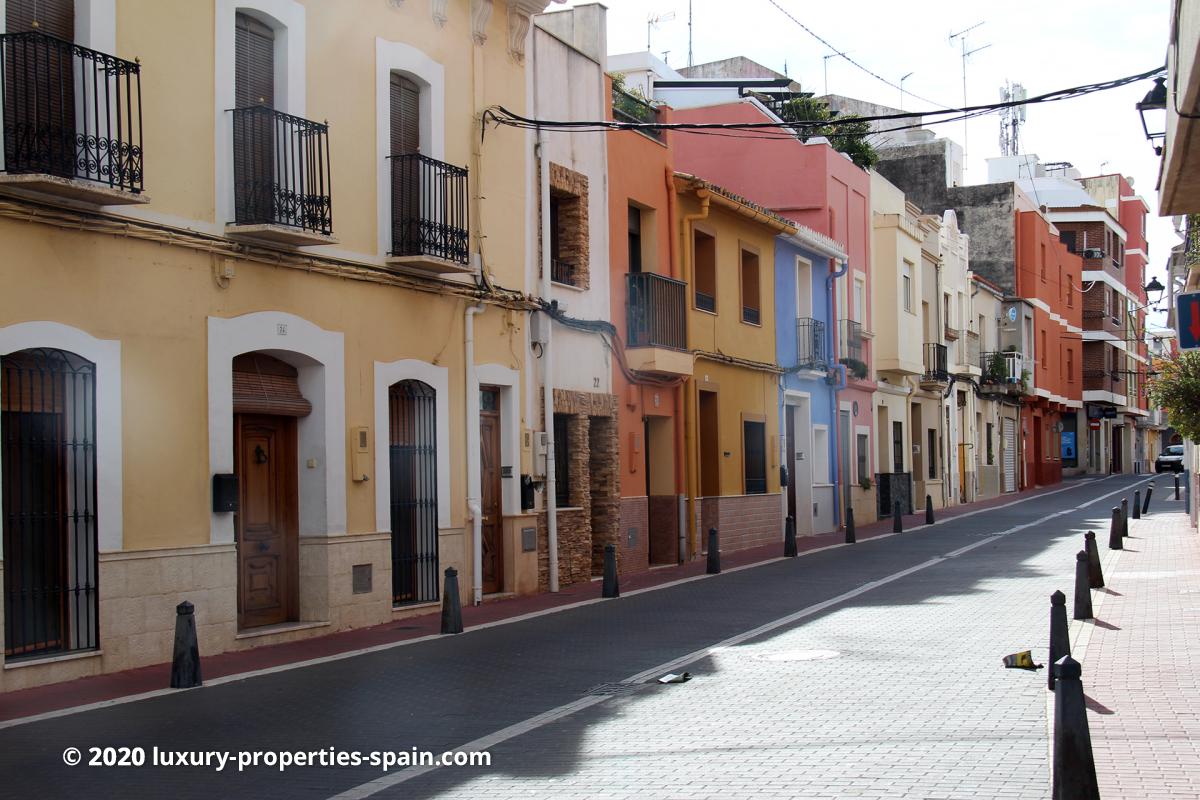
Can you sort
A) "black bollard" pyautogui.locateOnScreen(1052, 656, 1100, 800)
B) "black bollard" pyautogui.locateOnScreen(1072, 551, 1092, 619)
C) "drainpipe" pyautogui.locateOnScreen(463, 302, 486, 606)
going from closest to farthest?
"black bollard" pyautogui.locateOnScreen(1052, 656, 1100, 800) → "black bollard" pyautogui.locateOnScreen(1072, 551, 1092, 619) → "drainpipe" pyautogui.locateOnScreen(463, 302, 486, 606)

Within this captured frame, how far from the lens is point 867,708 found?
9.05 meters

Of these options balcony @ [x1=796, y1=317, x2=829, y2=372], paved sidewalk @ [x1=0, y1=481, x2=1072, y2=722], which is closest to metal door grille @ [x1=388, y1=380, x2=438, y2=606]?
paved sidewalk @ [x1=0, y1=481, x2=1072, y2=722]

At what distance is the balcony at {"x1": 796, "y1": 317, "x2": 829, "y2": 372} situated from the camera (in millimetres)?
29938

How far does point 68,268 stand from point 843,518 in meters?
24.2

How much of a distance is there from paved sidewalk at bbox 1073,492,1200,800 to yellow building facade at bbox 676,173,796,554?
7879 millimetres

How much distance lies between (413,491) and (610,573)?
2.83 meters

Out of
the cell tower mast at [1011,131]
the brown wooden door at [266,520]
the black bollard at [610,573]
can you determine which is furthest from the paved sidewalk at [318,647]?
the cell tower mast at [1011,131]

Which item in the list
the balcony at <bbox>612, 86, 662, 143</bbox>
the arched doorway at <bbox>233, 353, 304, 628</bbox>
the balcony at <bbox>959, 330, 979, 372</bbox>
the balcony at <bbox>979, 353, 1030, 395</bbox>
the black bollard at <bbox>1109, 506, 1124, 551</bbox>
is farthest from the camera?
the balcony at <bbox>979, 353, 1030, 395</bbox>

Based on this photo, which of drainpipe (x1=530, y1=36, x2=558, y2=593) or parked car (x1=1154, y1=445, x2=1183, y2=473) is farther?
parked car (x1=1154, y1=445, x2=1183, y2=473)

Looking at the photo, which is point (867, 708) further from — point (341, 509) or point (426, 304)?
point (426, 304)

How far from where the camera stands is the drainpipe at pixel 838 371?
3198 cm

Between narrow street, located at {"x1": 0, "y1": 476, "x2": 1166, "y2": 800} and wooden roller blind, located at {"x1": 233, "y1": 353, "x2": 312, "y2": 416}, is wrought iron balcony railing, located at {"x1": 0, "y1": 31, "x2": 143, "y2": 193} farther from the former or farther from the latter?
narrow street, located at {"x1": 0, "y1": 476, "x2": 1166, "y2": 800}

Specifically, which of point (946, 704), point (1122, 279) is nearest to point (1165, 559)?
point (946, 704)

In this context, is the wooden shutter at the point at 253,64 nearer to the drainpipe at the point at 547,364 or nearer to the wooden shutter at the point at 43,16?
the wooden shutter at the point at 43,16
